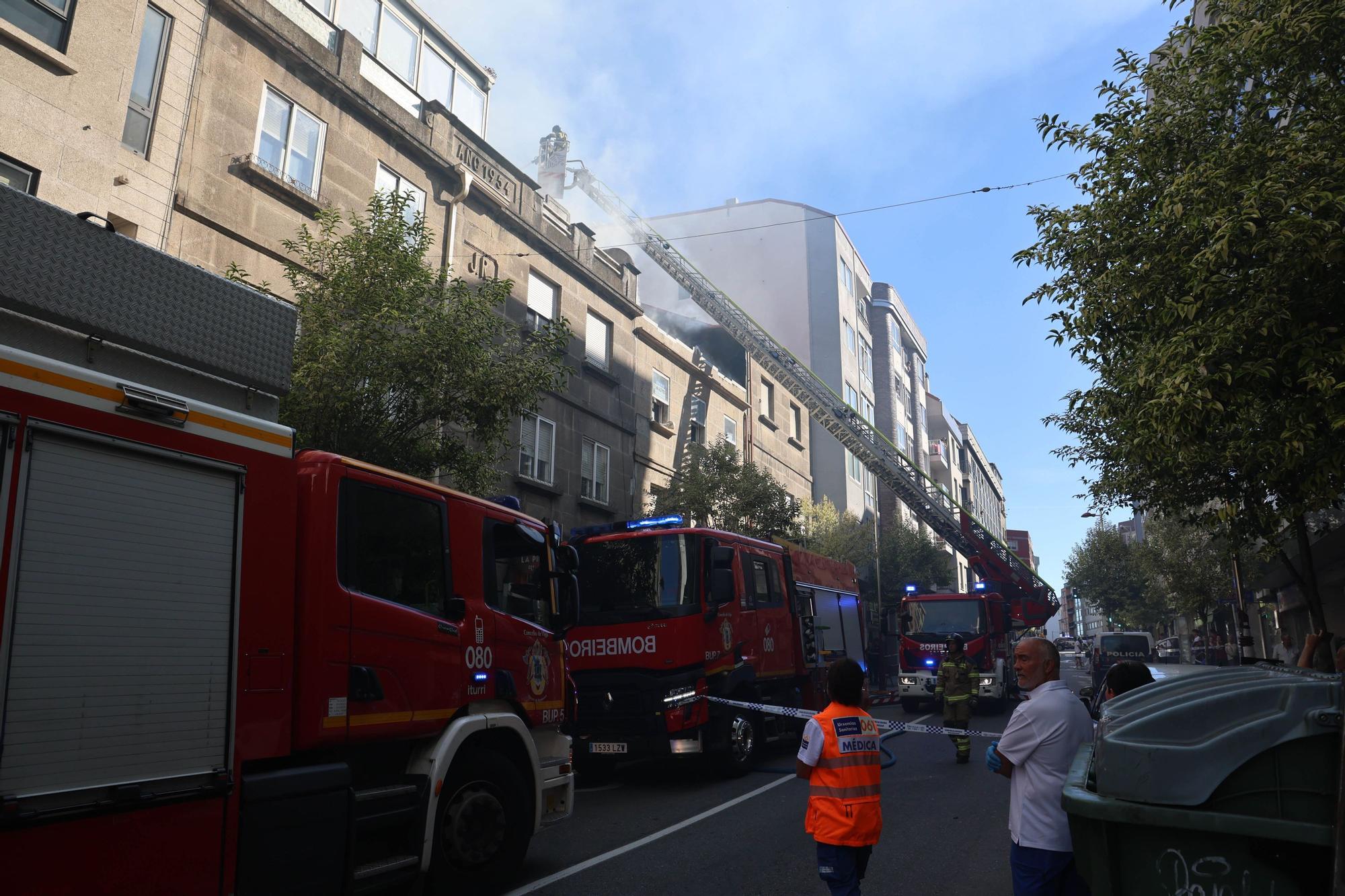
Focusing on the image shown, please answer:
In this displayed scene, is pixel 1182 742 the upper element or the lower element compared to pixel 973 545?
lower

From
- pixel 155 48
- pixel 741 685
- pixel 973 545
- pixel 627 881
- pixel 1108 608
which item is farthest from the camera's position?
pixel 1108 608

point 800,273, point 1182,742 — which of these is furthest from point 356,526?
point 800,273

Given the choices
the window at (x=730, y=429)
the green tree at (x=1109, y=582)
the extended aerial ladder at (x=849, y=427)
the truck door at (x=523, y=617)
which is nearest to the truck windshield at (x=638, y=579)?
the truck door at (x=523, y=617)

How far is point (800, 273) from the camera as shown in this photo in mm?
47406

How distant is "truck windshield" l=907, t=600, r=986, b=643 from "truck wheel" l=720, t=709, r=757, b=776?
31.0 ft

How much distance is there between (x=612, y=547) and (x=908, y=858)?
507cm

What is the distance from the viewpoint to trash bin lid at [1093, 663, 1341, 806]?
318 centimetres

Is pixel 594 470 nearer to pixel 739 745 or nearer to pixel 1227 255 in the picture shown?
pixel 739 745

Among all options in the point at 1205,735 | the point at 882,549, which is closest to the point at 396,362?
the point at 1205,735

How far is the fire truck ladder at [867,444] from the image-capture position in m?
24.3

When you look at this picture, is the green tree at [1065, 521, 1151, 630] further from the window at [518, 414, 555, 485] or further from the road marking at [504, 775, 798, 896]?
the road marking at [504, 775, 798, 896]

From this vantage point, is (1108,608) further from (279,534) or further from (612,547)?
(279,534)

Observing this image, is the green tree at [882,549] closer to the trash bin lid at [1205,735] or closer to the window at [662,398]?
the window at [662,398]

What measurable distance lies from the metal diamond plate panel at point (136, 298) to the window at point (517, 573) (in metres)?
2.00
